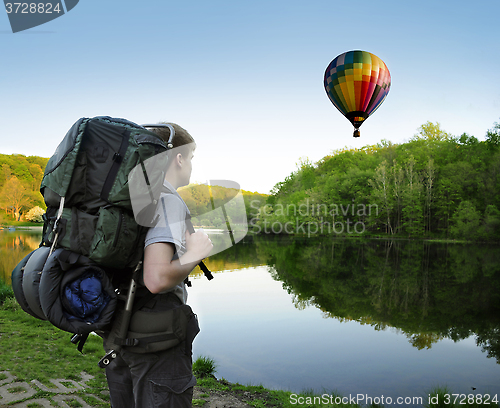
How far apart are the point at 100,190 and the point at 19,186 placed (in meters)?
72.5

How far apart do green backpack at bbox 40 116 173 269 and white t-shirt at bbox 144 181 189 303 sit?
2.0 inches

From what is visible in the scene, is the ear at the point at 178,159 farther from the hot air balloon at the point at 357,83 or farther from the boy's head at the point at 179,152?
the hot air balloon at the point at 357,83

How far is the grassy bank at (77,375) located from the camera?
4.17 m

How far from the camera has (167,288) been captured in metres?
1.50

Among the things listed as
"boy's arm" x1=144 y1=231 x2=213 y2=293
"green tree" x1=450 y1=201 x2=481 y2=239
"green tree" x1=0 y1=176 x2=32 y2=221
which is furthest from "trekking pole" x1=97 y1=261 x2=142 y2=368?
"green tree" x1=0 y1=176 x2=32 y2=221

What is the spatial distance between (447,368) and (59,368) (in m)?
8.55

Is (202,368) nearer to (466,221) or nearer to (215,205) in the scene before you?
(215,205)

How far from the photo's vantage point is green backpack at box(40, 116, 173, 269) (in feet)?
4.65

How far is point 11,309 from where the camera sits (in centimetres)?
896

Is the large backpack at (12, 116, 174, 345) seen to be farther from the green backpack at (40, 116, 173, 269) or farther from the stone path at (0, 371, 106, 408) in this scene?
the stone path at (0, 371, 106, 408)

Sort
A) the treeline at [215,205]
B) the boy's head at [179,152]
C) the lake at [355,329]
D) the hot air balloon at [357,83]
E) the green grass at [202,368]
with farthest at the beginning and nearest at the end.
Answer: the hot air balloon at [357,83]
the lake at [355,329]
the green grass at [202,368]
the treeline at [215,205]
the boy's head at [179,152]

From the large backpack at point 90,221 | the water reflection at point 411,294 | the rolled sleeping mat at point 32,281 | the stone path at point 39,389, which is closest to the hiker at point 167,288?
the large backpack at point 90,221

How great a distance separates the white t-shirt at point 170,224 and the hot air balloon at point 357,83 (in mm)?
16846

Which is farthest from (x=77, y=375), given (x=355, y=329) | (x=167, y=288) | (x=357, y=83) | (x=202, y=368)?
(x=357, y=83)
